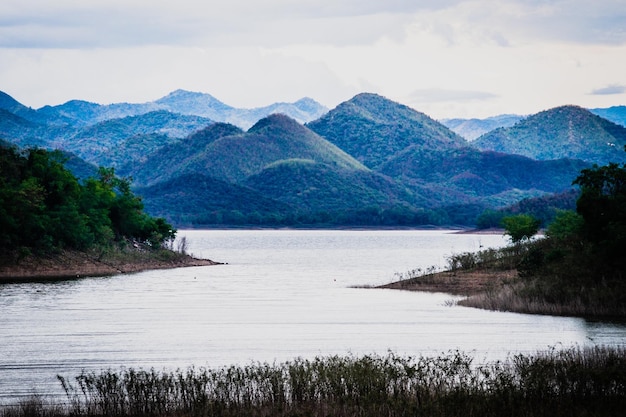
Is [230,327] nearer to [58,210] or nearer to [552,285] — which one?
[552,285]

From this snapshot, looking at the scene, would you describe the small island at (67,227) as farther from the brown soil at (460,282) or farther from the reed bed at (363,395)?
the reed bed at (363,395)

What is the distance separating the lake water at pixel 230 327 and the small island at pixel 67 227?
1189 centimetres

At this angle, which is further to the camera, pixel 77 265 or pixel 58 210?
pixel 58 210

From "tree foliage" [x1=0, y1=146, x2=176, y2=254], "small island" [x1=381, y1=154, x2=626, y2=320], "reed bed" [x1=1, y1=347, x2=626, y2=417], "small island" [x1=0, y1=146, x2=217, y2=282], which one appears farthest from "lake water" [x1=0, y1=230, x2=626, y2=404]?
"tree foliage" [x1=0, y1=146, x2=176, y2=254]

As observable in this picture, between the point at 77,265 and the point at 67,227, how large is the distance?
4947 mm

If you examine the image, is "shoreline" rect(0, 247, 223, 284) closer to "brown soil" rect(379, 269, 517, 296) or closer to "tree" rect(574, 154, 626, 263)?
"brown soil" rect(379, 269, 517, 296)

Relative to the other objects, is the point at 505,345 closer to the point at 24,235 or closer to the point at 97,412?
the point at 97,412

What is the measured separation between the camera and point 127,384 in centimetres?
2958

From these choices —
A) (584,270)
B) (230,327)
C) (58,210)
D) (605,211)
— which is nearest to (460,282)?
(584,270)

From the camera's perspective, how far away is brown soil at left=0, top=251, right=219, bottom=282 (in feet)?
342

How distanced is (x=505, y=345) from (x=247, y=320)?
22.0 m

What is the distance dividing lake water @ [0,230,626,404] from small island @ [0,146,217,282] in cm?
1189

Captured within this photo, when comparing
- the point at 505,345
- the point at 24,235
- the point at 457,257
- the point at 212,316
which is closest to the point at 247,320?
the point at 212,316

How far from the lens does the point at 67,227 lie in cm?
11431
